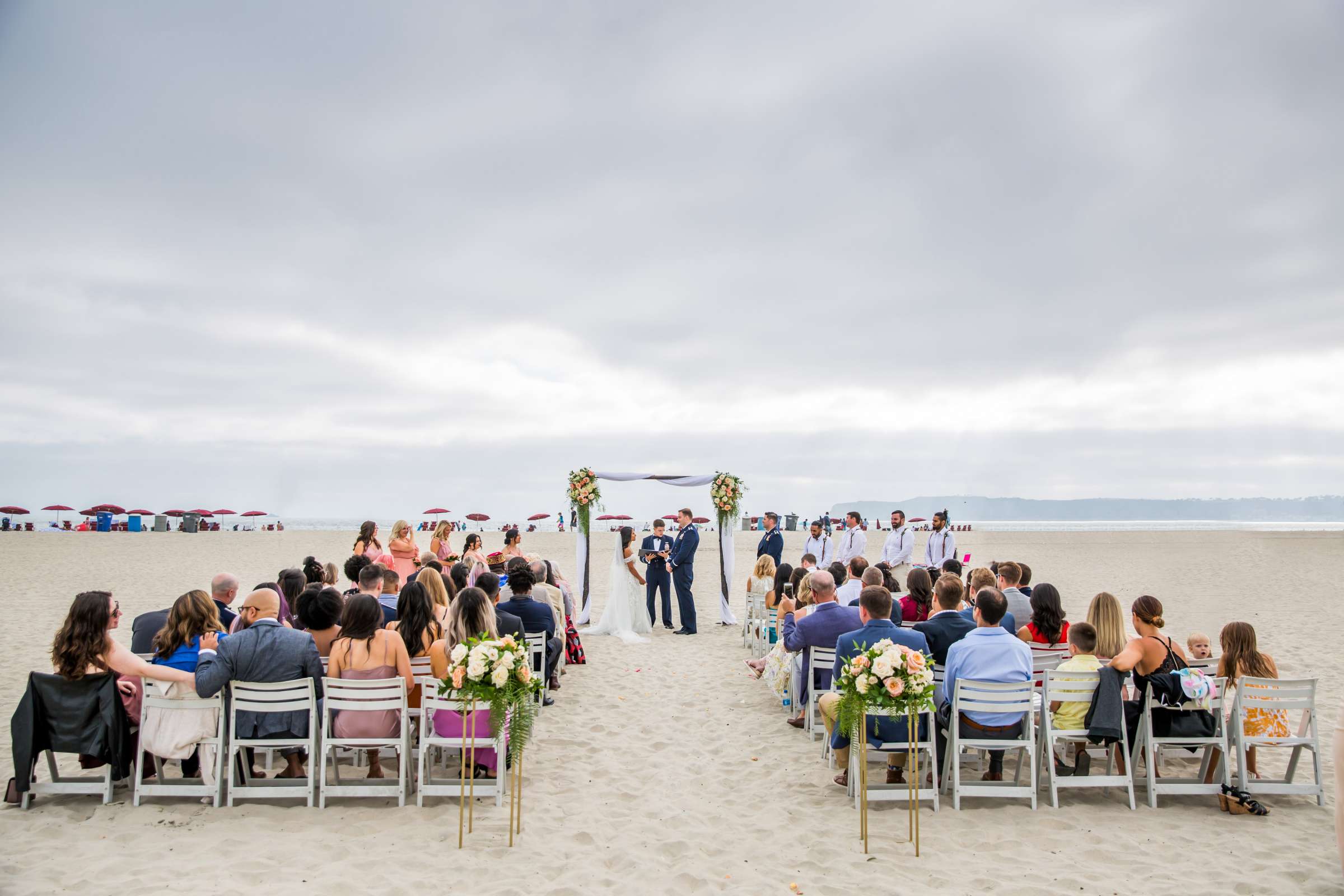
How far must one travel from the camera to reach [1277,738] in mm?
5512

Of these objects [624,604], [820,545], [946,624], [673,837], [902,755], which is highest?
[820,545]

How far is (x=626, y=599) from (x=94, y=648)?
8.86 meters

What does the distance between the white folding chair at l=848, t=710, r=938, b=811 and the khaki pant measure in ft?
0.24

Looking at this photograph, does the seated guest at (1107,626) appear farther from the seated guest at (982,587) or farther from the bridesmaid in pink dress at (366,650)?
the bridesmaid in pink dress at (366,650)

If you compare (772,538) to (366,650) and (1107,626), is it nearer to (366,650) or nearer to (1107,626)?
(1107,626)

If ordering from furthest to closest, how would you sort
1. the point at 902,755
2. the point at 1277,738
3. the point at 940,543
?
the point at 940,543
the point at 902,755
the point at 1277,738

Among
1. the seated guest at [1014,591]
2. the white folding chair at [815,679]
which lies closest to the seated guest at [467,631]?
the white folding chair at [815,679]

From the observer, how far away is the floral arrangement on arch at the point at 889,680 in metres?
4.77

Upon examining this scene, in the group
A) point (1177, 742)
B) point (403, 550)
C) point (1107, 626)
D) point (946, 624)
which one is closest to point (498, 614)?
point (403, 550)

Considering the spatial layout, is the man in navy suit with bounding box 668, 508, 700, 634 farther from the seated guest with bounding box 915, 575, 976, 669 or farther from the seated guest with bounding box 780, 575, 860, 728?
the seated guest with bounding box 915, 575, 976, 669

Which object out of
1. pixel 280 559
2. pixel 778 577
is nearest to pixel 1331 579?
pixel 778 577

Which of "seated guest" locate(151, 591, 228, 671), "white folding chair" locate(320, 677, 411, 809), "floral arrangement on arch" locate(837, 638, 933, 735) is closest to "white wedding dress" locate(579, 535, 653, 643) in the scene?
"white folding chair" locate(320, 677, 411, 809)

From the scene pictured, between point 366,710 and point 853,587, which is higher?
point 853,587

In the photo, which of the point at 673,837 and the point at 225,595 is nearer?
the point at 673,837
